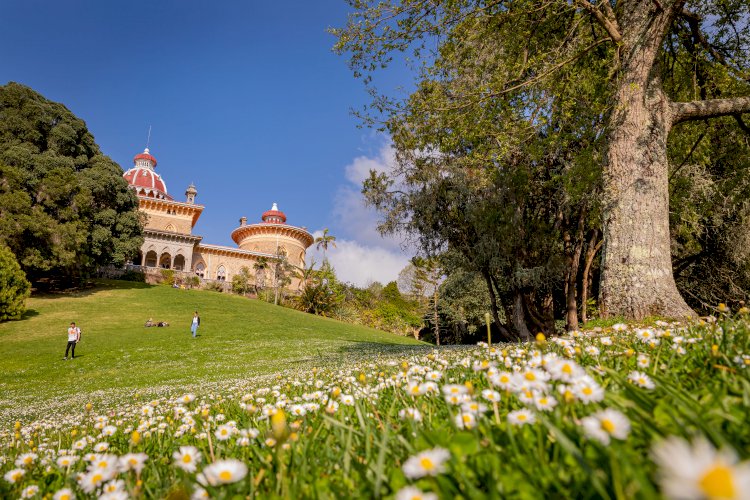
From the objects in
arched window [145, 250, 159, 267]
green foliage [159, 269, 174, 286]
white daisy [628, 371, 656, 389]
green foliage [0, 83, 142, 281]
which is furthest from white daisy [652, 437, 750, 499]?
arched window [145, 250, 159, 267]

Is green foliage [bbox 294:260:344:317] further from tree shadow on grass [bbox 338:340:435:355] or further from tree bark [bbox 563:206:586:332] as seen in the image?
tree bark [bbox 563:206:586:332]

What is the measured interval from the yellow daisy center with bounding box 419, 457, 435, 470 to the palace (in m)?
57.4

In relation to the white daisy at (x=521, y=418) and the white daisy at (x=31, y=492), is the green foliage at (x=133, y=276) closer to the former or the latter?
the white daisy at (x=31, y=492)

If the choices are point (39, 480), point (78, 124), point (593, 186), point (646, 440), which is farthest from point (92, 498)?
point (78, 124)

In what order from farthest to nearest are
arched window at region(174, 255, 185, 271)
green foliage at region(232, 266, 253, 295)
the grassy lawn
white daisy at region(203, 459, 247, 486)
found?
arched window at region(174, 255, 185, 271)
green foliage at region(232, 266, 253, 295)
the grassy lawn
white daisy at region(203, 459, 247, 486)

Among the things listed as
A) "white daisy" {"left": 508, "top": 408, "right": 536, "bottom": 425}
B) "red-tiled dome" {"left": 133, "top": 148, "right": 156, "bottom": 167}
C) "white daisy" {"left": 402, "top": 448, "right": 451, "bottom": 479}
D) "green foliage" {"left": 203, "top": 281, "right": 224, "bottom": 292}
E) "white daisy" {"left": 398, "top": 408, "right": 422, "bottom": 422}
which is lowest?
"white daisy" {"left": 398, "top": 408, "right": 422, "bottom": 422}

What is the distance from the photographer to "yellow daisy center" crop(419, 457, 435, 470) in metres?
1.01

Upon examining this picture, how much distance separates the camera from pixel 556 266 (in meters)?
13.6

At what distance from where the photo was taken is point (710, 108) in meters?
7.16

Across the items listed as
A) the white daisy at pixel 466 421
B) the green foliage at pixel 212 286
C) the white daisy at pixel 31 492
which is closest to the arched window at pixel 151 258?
the green foliage at pixel 212 286

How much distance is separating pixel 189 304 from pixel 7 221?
14.1m

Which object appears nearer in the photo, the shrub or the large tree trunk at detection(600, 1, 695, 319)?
the large tree trunk at detection(600, 1, 695, 319)

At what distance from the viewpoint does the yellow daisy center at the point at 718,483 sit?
1.18 ft

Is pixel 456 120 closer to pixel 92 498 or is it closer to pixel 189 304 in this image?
pixel 92 498
